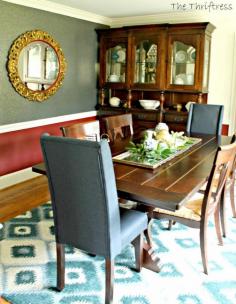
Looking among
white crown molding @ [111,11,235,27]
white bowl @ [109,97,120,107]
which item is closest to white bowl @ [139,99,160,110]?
white bowl @ [109,97,120,107]

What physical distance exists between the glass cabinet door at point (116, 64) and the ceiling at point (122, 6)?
0.47 metres

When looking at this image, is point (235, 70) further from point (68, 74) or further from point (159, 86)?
point (68, 74)

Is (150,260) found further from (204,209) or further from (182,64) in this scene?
(182,64)

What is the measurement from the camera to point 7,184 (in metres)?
4.02

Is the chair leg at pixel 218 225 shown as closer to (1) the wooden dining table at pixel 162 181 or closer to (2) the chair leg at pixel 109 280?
(1) the wooden dining table at pixel 162 181

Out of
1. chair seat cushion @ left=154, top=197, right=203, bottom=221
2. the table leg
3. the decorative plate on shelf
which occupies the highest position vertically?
the decorative plate on shelf

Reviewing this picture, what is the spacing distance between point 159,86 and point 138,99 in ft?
1.82

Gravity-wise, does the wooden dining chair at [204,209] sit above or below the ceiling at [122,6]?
below

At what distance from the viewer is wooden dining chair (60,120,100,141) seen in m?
2.87

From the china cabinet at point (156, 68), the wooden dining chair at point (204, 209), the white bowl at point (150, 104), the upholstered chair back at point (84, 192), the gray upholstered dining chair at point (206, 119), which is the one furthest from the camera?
the white bowl at point (150, 104)

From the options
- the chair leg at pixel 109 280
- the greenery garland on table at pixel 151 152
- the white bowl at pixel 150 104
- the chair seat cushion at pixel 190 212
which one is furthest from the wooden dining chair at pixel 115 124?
the chair leg at pixel 109 280

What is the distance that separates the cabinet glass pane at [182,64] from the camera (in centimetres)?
464

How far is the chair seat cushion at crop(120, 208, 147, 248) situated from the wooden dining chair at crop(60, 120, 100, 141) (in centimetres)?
93

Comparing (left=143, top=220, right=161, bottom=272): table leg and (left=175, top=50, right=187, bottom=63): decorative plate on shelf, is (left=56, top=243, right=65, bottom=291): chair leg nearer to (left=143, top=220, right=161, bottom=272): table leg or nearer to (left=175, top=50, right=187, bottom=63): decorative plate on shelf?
(left=143, top=220, right=161, bottom=272): table leg
